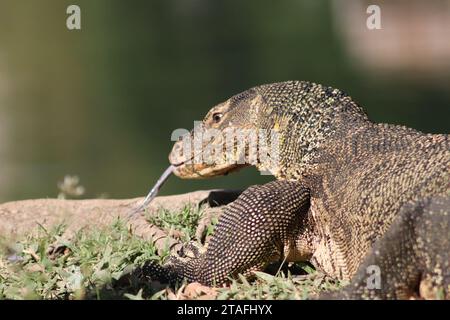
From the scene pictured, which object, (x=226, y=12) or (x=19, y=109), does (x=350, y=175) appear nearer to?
(x=19, y=109)

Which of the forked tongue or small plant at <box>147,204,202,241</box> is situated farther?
the forked tongue

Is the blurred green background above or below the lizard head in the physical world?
below

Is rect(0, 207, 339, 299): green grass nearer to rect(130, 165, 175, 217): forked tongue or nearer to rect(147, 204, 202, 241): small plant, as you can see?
rect(147, 204, 202, 241): small plant

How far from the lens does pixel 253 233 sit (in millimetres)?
5598

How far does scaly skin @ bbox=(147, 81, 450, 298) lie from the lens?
173 inches

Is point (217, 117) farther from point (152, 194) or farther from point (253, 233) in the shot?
point (253, 233)

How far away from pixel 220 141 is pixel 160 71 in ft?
77.7

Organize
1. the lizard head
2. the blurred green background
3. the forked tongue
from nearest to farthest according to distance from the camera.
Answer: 1. the lizard head
2. the forked tongue
3. the blurred green background

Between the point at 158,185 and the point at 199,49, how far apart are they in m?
27.6

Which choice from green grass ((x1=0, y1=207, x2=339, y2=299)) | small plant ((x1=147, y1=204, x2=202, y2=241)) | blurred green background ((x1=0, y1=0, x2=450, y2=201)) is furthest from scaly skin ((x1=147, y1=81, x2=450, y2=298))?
blurred green background ((x1=0, y1=0, x2=450, y2=201))

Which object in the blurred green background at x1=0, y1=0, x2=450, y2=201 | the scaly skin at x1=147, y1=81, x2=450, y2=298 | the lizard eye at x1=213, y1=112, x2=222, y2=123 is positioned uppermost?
the lizard eye at x1=213, y1=112, x2=222, y2=123

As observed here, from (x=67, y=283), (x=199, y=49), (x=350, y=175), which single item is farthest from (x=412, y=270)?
(x=199, y=49)

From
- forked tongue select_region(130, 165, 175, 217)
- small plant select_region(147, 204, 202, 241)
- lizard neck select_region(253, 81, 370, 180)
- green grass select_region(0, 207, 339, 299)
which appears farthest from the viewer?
forked tongue select_region(130, 165, 175, 217)

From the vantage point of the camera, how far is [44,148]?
68.0 ft
